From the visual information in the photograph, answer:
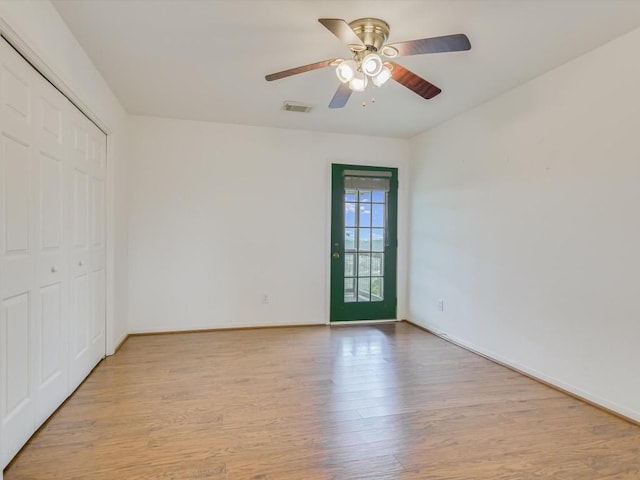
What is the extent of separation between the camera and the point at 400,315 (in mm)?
5113

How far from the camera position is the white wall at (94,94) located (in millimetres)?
1879

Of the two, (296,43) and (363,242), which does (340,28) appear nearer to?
(296,43)

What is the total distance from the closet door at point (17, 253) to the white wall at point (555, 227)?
11.9ft

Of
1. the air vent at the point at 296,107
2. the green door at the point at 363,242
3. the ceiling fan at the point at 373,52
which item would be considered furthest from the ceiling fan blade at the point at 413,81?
the green door at the point at 363,242

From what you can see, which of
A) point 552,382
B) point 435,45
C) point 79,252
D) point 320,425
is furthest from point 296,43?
point 552,382

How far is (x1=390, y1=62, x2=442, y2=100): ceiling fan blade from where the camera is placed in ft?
7.24

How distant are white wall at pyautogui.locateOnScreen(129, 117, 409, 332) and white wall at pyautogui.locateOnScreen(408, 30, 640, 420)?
1652mm

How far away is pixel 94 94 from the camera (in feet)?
9.68

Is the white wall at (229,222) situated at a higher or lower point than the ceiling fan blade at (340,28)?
lower

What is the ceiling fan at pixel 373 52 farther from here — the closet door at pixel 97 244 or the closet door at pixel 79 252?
the closet door at pixel 97 244

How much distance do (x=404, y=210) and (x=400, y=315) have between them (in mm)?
1491

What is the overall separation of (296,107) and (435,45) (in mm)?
2129

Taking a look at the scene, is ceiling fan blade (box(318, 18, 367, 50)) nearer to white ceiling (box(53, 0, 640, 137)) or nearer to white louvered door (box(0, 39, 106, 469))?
white ceiling (box(53, 0, 640, 137))

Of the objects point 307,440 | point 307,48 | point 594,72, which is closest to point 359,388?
point 307,440
